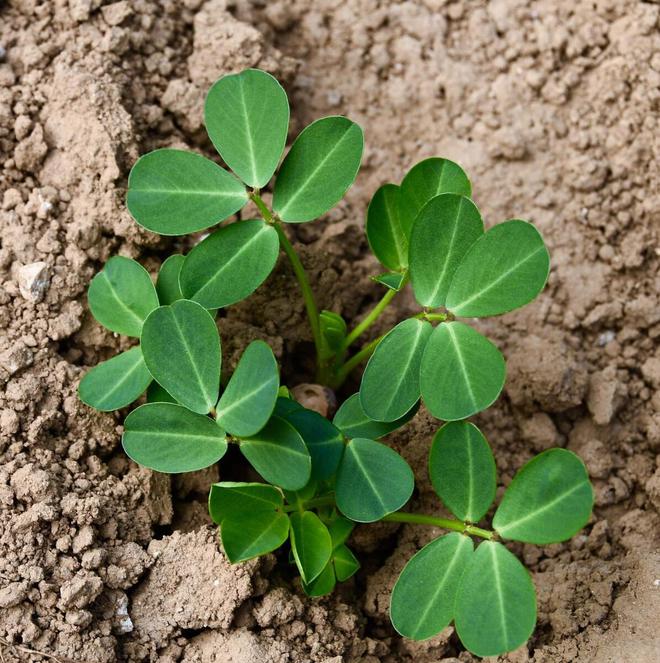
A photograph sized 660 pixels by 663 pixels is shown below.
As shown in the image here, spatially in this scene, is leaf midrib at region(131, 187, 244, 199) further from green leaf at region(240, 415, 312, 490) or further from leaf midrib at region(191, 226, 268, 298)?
green leaf at region(240, 415, 312, 490)

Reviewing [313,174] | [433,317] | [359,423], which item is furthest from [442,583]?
[313,174]

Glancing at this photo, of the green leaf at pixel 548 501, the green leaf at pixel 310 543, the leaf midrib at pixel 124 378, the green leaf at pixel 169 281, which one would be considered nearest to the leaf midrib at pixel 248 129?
the green leaf at pixel 169 281

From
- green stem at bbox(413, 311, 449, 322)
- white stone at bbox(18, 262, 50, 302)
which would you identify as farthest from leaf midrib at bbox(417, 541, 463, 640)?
white stone at bbox(18, 262, 50, 302)

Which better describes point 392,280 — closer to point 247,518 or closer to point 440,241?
point 440,241

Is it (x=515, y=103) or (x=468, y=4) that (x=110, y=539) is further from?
(x=468, y=4)

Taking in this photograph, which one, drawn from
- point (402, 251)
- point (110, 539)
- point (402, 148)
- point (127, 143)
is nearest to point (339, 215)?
point (402, 148)
